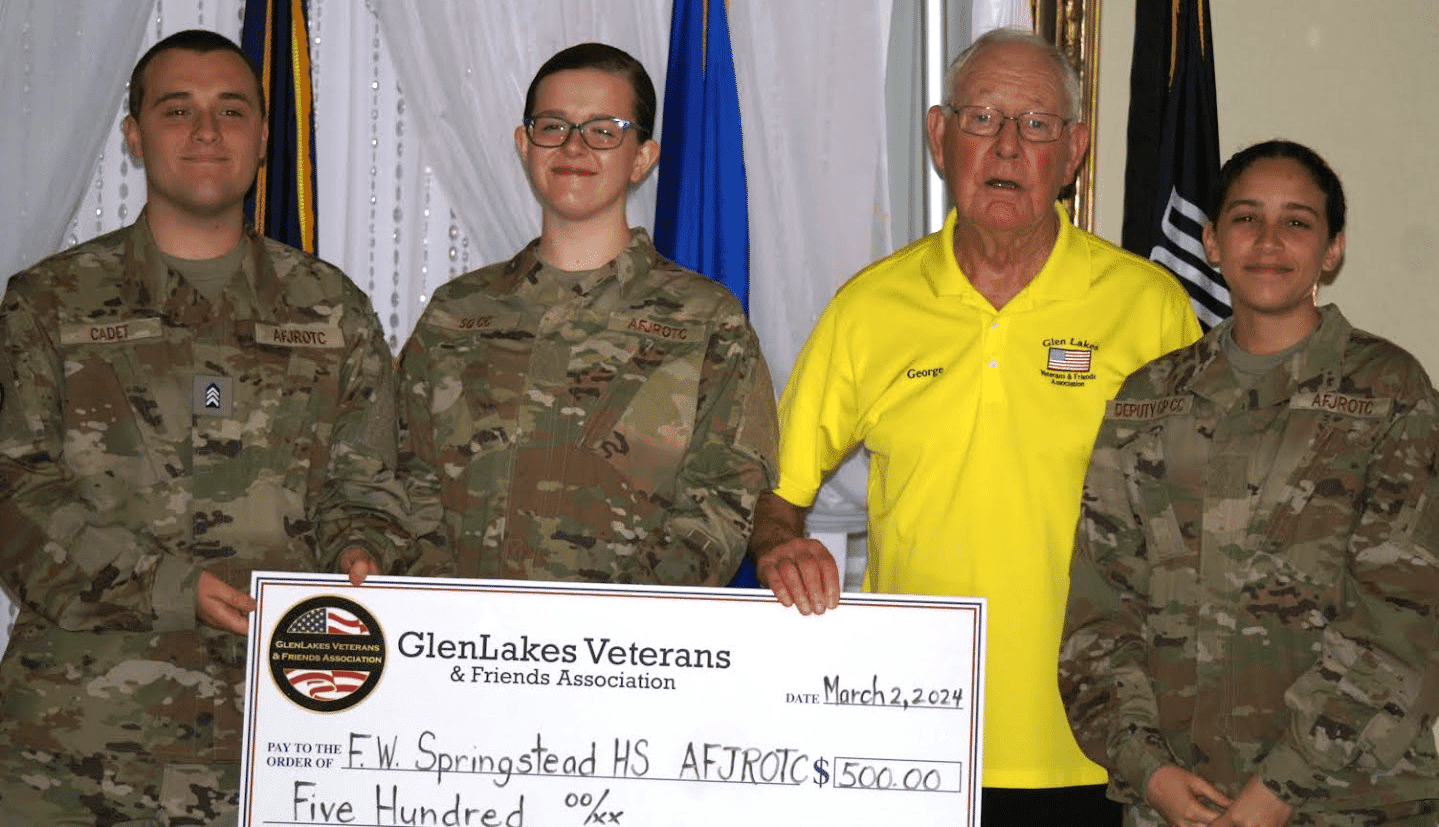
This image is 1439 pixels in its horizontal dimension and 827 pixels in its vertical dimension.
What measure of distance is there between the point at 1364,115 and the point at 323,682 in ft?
12.8

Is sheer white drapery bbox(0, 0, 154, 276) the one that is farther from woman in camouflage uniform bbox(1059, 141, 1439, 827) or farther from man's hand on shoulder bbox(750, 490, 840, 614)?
woman in camouflage uniform bbox(1059, 141, 1439, 827)

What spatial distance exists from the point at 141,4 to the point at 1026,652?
332 cm

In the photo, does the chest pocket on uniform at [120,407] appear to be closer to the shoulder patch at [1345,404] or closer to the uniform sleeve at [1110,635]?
the uniform sleeve at [1110,635]

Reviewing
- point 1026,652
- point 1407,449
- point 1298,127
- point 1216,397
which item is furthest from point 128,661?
point 1298,127

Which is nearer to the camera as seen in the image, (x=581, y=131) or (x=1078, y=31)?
(x=581, y=131)

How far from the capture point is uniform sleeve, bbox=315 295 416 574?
2.96 m

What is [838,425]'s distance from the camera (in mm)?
3291

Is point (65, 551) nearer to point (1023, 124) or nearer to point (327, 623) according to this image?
point (327, 623)

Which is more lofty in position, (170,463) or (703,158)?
(703,158)

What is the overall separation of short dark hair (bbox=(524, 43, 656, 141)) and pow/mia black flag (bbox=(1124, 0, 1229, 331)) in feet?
6.45

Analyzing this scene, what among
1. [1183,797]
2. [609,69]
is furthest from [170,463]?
[1183,797]

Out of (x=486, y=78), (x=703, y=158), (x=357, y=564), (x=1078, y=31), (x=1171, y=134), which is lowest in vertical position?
(x=357, y=564)

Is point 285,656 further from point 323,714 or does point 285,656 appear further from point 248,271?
point 248,271

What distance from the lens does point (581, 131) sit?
10.2 feet
